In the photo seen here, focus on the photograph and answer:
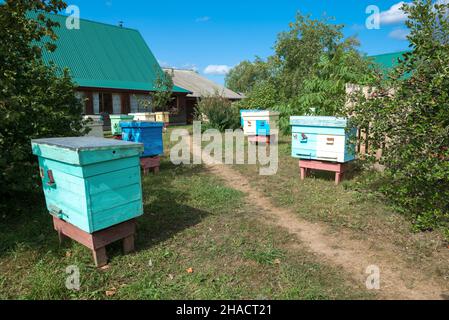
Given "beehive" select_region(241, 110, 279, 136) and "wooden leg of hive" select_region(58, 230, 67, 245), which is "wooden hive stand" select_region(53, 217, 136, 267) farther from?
"beehive" select_region(241, 110, 279, 136)

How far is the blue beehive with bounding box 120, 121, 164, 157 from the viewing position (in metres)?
6.60

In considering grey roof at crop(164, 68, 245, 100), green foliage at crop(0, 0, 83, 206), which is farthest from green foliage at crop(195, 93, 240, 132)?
green foliage at crop(0, 0, 83, 206)

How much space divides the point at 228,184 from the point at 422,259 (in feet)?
12.8

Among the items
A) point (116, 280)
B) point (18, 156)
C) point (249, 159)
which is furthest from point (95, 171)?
point (249, 159)

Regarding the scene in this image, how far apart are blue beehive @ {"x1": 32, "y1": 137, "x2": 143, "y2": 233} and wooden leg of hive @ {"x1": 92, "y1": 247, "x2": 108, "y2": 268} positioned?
0.97ft

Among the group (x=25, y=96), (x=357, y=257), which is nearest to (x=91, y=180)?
(x=25, y=96)

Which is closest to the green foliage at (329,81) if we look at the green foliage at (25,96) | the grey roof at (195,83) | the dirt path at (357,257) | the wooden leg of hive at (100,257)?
the dirt path at (357,257)

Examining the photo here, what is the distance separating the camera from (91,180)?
2932 mm

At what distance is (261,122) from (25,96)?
6808 millimetres

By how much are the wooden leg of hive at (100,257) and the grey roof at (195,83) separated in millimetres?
25188

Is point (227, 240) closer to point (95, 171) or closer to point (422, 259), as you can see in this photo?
point (95, 171)

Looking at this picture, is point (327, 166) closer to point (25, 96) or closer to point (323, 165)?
Result: point (323, 165)

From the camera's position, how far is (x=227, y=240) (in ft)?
12.5

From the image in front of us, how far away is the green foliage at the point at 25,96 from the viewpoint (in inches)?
161
